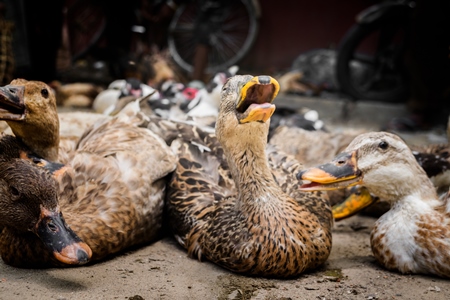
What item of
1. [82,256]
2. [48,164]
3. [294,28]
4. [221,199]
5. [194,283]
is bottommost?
[194,283]

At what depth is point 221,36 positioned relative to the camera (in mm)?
11852

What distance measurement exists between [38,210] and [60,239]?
0.64 ft

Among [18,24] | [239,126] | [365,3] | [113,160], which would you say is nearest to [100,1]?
[18,24]

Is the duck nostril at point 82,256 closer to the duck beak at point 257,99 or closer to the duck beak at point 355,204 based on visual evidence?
the duck beak at point 257,99

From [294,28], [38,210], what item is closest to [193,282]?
[38,210]

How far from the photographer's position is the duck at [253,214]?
10.3ft

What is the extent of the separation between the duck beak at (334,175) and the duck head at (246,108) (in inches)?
13.7

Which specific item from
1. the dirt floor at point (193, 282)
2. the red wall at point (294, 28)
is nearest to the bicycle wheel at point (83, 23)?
the red wall at point (294, 28)

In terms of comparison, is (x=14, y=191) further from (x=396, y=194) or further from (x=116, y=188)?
(x=396, y=194)

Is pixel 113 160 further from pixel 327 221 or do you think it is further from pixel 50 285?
pixel 327 221

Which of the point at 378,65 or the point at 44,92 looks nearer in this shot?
the point at 44,92

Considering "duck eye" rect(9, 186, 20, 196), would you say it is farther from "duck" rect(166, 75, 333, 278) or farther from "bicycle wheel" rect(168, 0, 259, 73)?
"bicycle wheel" rect(168, 0, 259, 73)

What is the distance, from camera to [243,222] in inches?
129

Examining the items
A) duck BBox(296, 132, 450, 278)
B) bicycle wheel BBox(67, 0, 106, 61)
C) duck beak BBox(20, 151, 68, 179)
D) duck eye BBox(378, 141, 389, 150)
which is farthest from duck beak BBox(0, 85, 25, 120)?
bicycle wheel BBox(67, 0, 106, 61)
